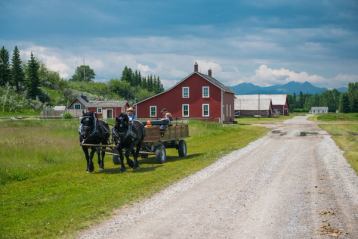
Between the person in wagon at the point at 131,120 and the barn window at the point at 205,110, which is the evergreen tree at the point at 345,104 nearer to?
the barn window at the point at 205,110

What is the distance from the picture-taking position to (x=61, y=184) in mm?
14547

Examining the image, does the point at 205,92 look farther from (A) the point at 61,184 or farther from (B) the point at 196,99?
(A) the point at 61,184

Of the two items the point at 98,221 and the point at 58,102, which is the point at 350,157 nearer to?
the point at 98,221

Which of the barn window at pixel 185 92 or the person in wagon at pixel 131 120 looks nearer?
the person in wagon at pixel 131 120

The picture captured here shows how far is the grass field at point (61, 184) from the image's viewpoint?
31.5 feet

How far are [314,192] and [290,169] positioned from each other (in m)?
4.77

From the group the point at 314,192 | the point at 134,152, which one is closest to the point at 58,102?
the point at 134,152

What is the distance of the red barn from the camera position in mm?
63625

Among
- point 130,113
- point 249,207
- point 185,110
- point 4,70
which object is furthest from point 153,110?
point 249,207

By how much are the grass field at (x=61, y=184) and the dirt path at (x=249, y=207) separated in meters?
0.70

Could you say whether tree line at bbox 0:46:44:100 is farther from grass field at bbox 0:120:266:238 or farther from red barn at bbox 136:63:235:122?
grass field at bbox 0:120:266:238

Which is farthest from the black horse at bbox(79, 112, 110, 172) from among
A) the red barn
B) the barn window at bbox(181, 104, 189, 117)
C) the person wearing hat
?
the barn window at bbox(181, 104, 189, 117)

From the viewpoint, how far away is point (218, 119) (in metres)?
63.3

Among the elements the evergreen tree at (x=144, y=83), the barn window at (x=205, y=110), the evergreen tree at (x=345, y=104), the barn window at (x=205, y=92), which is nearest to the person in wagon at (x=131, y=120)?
the barn window at (x=205, y=92)
